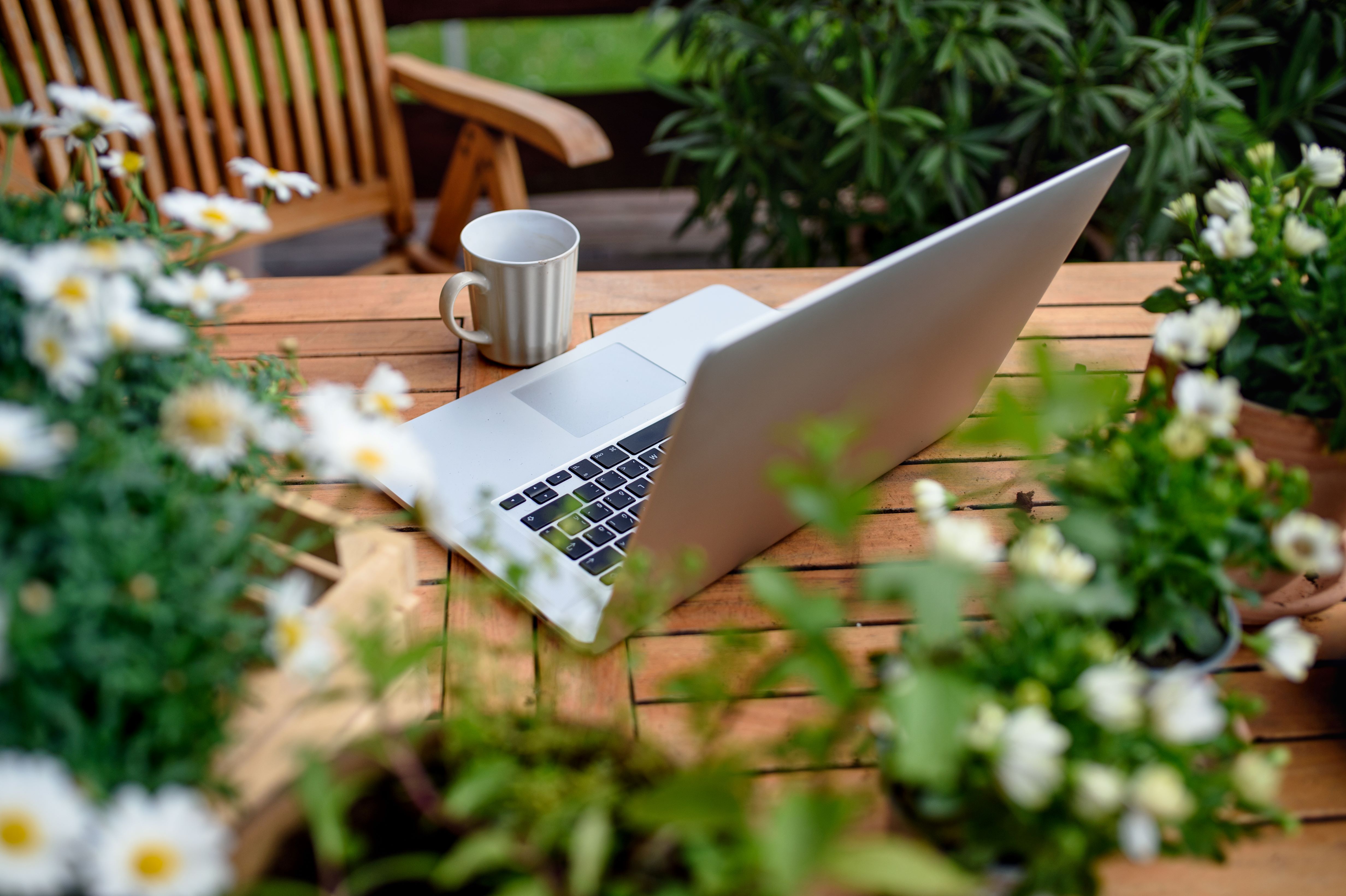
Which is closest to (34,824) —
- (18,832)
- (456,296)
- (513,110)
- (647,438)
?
(18,832)

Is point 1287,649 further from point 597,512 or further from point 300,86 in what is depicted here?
point 300,86

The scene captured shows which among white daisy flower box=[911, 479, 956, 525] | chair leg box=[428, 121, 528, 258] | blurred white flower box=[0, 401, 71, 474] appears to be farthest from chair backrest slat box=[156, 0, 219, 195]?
white daisy flower box=[911, 479, 956, 525]

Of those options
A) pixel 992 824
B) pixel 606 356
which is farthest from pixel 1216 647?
pixel 606 356

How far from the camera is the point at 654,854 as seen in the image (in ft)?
1.50

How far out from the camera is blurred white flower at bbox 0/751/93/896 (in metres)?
0.36

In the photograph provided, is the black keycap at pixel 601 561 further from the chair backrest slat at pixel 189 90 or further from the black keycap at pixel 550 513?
the chair backrest slat at pixel 189 90

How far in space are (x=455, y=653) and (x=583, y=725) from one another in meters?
0.18

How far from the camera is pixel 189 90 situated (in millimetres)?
1563

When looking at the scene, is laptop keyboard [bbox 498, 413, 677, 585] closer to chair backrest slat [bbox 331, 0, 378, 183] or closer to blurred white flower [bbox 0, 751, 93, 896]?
blurred white flower [bbox 0, 751, 93, 896]

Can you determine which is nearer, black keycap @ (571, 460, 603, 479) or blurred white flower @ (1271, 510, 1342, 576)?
blurred white flower @ (1271, 510, 1342, 576)

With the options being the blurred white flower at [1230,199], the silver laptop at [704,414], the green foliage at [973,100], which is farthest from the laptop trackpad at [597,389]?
the green foliage at [973,100]

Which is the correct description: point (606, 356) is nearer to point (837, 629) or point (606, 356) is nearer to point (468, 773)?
point (837, 629)

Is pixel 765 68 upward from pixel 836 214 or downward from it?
upward

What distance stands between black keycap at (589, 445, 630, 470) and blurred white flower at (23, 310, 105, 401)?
0.47 meters
